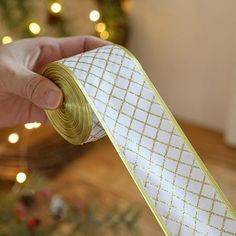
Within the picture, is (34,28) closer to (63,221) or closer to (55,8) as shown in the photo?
(55,8)

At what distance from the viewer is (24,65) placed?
81 centimetres

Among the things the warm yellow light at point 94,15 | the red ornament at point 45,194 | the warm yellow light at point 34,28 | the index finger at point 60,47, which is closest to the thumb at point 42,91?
the index finger at point 60,47

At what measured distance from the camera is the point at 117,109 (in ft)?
1.99

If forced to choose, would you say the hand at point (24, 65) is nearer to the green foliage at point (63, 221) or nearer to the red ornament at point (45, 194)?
the green foliage at point (63, 221)

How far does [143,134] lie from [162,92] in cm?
170

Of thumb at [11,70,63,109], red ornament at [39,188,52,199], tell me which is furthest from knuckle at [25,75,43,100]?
red ornament at [39,188,52,199]

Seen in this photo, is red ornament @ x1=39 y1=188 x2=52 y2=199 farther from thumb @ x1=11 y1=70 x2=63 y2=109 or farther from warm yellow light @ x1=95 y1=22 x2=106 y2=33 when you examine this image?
warm yellow light @ x1=95 y1=22 x2=106 y2=33

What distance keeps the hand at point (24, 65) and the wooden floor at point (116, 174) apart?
760mm

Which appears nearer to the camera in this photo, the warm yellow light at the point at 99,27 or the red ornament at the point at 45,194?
the red ornament at the point at 45,194

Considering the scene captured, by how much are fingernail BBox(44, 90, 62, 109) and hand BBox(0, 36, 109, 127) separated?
53mm

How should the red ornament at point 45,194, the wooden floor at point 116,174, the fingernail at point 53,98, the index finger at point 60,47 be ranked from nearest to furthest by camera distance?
the fingernail at point 53,98 < the index finger at point 60,47 < the red ornament at point 45,194 < the wooden floor at point 116,174

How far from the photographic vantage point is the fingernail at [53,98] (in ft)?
2.11

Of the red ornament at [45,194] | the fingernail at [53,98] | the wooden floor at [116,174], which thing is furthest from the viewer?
the wooden floor at [116,174]

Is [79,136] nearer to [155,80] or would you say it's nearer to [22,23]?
[22,23]
